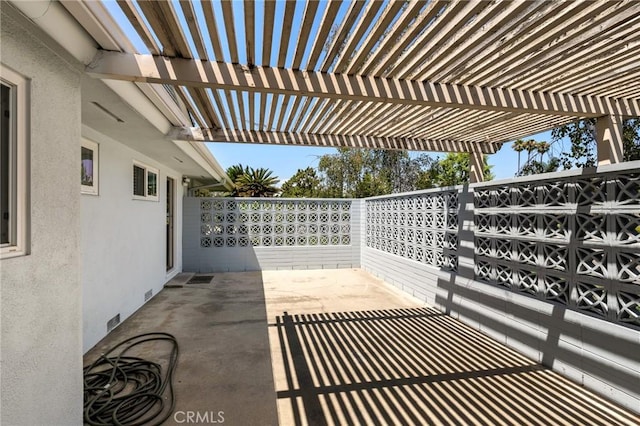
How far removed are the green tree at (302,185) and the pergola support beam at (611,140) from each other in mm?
14494

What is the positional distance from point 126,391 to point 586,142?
10112mm

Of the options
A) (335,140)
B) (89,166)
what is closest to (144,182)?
(89,166)

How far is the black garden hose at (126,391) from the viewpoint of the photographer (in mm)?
2439

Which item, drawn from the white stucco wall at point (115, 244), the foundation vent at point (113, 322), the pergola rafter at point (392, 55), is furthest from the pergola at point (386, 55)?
the foundation vent at point (113, 322)

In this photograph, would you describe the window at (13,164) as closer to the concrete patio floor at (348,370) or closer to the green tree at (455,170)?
the concrete patio floor at (348,370)

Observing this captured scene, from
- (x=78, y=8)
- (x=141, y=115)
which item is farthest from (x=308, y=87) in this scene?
(x=141, y=115)

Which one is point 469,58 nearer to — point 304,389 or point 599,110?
point 599,110

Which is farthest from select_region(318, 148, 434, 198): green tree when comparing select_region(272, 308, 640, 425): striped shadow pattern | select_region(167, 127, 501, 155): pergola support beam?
select_region(272, 308, 640, 425): striped shadow pattern

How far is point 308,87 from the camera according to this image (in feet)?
8.79

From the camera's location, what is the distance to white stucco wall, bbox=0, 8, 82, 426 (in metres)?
1.60

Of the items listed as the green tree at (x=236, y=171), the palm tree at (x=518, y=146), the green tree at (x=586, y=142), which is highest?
the palm tree at (x=518, y=146)

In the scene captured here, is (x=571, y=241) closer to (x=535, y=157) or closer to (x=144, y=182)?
(x=144, y=182)

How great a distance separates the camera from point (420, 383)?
2.90 meters
